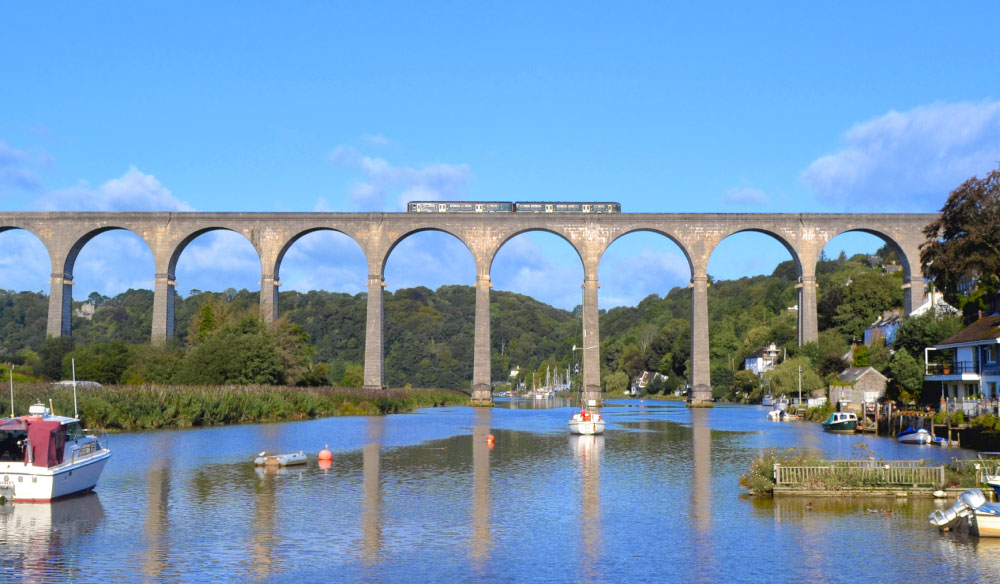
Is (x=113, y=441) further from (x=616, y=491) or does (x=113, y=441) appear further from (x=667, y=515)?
(x=667, y=515)

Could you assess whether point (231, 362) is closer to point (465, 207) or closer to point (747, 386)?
point (465, 207)

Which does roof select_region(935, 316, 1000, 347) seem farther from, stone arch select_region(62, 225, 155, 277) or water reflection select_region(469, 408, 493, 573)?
→ stone arch select_region(62, 225, 155, 277)

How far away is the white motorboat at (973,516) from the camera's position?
59.4 feet

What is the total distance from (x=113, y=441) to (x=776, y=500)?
2470 centimetres

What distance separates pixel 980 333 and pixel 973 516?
27087 mm

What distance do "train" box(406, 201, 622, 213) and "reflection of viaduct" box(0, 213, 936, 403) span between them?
1.03 metres

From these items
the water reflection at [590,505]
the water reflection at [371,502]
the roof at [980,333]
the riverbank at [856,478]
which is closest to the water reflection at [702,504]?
the riverbank at [856,478]

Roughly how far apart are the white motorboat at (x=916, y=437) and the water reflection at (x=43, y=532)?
30.5 meters

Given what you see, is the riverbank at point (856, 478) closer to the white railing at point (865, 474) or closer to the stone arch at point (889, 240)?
the white railing at point (865, 474)

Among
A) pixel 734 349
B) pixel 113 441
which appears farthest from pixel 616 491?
pixel 734 349

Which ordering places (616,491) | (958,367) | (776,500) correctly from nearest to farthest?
(776,500) < (616,491) < (958,367)

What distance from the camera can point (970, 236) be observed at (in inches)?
1629

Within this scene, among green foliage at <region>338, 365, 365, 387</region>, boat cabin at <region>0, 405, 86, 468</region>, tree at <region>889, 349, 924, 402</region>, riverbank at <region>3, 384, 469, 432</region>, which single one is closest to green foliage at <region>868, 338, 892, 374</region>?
tree at <region>889, 349, 924, 402</region>

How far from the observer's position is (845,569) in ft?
51.4
